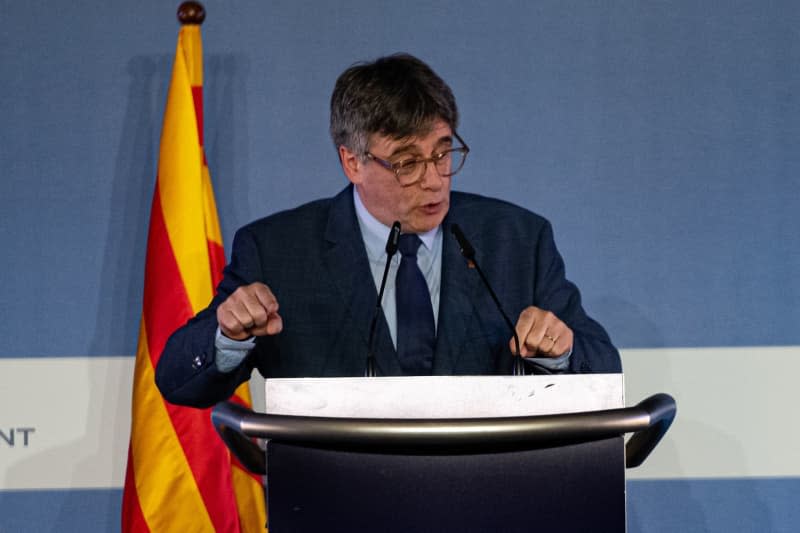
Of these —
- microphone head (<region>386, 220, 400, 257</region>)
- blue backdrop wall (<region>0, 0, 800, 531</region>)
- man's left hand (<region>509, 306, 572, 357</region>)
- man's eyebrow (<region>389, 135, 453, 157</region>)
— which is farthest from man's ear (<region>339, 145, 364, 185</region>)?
blue backdrop wall (<region>0, 0, 800, 531</region>)

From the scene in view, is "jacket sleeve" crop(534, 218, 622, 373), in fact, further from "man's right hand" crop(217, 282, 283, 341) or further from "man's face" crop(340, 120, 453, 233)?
"man's right hand" crop(217, 282, 283, 341)

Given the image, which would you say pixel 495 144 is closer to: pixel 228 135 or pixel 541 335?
pixel 228 135

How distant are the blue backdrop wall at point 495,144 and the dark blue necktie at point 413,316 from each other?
3.27 ft

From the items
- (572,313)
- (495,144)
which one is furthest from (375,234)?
(495,144)

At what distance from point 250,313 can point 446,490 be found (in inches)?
21.4

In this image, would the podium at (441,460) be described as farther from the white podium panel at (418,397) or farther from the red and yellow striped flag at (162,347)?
the red and yellow striped flag at (162,347)

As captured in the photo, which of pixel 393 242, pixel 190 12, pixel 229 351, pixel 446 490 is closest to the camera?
pixel 446 490

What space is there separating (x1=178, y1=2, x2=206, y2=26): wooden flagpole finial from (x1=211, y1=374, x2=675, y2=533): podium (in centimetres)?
191

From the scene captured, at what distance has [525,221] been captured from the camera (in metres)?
Result: 2.28

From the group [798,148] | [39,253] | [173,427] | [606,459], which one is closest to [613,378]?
[606,459]

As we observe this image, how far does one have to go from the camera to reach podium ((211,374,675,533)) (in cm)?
121

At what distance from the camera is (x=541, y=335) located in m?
1.61

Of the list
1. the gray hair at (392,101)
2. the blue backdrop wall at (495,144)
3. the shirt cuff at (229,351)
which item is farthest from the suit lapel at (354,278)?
the blue backdrop wall at (495,144)

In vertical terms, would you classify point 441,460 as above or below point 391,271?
below
